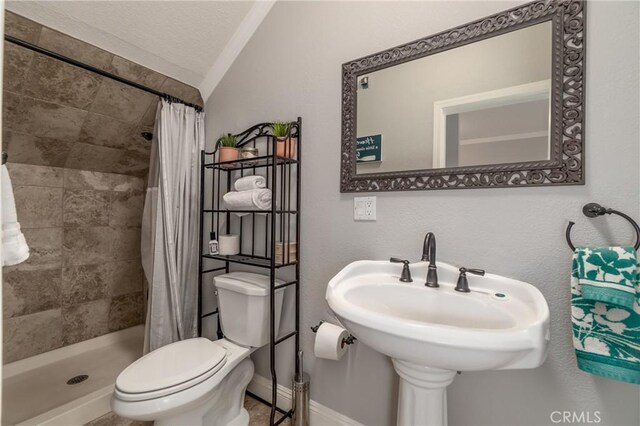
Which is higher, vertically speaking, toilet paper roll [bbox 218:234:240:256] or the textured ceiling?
the textured ceiling

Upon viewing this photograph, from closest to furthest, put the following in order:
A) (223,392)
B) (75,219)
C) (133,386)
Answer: (133,386)
(223,392)
(75,219)

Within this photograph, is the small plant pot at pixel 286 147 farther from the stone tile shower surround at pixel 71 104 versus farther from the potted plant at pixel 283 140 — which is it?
the stone tile shower surround at pixel 71 104

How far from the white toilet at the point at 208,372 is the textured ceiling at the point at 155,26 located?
139 centimetres

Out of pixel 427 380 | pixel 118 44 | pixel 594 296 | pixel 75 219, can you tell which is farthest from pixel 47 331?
pixel 594 296

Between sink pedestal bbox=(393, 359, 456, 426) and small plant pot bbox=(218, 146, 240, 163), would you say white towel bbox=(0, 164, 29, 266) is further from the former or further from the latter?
sink pedestal bbox=(393, 359, 456, 426)

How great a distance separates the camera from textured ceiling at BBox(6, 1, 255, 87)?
4.74ft

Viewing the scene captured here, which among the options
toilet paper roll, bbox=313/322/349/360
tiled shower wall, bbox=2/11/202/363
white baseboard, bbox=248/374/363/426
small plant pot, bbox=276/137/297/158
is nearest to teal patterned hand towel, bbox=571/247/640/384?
toilet paper roll, bbox=313/322/349/360

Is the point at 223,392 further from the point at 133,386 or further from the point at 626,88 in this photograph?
the point at 626,88

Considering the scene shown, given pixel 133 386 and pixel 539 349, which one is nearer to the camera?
pixel 539 349

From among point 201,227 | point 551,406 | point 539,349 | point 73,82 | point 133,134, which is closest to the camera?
point 539,349

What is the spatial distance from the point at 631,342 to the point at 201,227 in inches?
76.3

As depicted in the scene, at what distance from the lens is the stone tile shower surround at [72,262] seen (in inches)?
78.0

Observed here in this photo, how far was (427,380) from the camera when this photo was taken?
3.15ft

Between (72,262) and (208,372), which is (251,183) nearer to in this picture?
(208,372)
